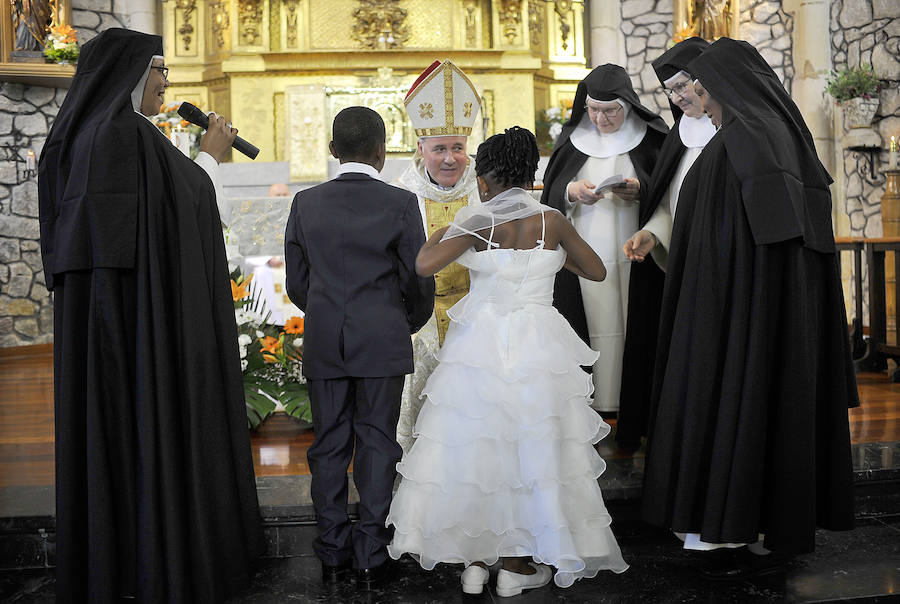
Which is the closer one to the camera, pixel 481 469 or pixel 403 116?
pixel 481 469

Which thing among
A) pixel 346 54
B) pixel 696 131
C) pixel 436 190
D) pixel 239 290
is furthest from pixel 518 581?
pixel 346 54

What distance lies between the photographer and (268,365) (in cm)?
490

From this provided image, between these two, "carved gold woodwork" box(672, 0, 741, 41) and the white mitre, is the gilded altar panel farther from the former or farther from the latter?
the white mitre

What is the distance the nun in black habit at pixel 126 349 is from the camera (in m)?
2.50

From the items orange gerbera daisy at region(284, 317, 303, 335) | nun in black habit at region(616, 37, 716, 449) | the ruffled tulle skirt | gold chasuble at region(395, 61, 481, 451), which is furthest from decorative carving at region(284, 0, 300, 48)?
the ruffled tulle skirt

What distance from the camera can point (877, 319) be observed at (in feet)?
20.2

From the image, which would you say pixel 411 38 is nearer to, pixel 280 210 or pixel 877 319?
pixel 280 210

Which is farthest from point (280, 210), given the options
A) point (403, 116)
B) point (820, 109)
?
point (820, 109)

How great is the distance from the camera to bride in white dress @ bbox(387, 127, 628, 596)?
2.68 metres

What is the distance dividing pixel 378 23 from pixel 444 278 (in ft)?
22.5

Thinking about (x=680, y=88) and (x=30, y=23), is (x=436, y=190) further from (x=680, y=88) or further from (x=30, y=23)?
(x=30, y=23)

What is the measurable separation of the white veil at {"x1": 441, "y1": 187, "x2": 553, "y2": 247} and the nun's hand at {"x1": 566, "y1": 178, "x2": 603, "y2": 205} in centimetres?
91

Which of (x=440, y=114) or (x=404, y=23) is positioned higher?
(x=404, y=23)

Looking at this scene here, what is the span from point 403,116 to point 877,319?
5.37 meters
